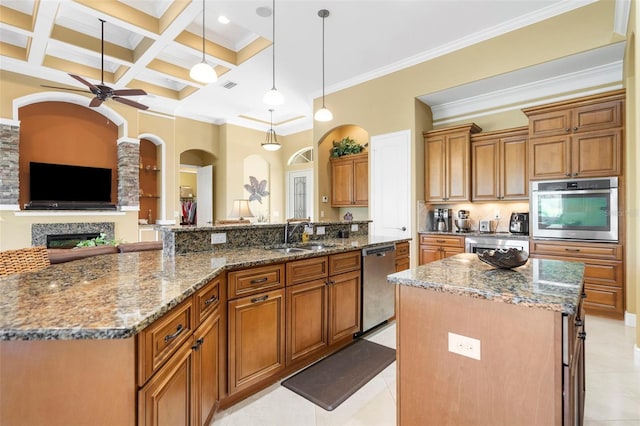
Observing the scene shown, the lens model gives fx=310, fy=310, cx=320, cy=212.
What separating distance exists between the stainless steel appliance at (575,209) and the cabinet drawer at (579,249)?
73 mm

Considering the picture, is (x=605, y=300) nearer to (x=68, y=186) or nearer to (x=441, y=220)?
(x=441, y=220)

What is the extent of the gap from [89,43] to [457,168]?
5.84 metres

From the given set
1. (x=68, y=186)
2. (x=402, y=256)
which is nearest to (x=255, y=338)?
(x=402, y=256)

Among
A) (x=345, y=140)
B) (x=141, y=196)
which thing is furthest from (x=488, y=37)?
(x=141, y=196)

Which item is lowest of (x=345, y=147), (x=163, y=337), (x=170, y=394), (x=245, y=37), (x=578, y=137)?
(x=170, y=394)

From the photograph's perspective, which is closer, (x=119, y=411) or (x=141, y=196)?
(x=119, y=411)

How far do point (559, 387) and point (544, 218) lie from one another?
3370 millimetres

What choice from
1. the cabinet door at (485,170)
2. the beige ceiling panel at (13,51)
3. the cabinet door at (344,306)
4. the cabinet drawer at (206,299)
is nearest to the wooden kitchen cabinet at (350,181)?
the cabinet door at (485,170)

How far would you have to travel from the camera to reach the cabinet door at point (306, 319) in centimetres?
231

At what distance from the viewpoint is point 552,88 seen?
425cm

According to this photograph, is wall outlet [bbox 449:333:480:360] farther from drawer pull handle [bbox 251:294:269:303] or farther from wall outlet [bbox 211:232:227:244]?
wall outlet [bbox 211:232:227:244]

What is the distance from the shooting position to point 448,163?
476 cm

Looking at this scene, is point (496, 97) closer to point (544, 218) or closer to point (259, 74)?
point (544, 218)

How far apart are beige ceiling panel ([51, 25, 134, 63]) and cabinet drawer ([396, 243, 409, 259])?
5.06 m
